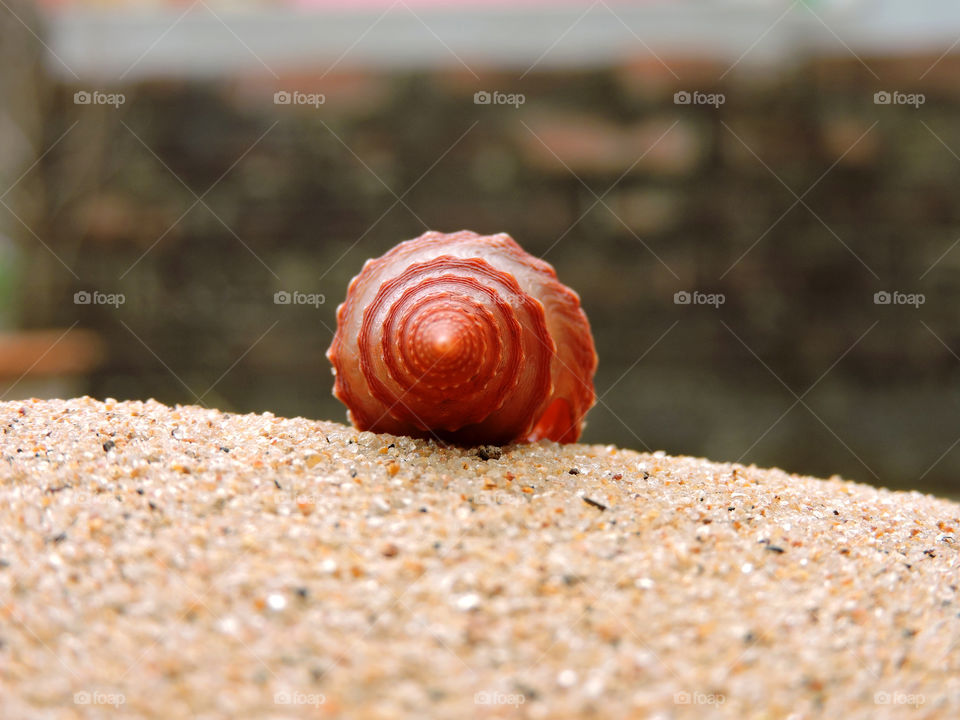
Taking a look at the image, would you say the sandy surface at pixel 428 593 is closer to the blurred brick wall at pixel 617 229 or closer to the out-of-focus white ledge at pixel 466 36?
the blurred brick wall at pixel 617 229

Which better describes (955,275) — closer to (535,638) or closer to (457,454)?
(457,454)

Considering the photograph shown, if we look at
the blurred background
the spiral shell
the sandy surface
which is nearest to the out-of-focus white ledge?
the blurred background

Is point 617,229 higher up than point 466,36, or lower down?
lower down

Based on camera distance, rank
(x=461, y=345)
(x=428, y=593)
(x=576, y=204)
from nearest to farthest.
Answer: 1. (x=428, y=593)
2. (x=461, y=345)
3. (x=576, y=204)

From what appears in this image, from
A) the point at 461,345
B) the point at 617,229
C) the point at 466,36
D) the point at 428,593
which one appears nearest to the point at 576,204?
the point at 617,229

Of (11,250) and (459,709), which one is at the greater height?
A: (11,250)

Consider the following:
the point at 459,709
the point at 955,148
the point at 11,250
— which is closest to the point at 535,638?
the point at 459,709

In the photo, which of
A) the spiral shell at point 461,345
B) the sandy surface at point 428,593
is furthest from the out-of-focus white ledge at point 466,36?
the sandy surface at point 428,593

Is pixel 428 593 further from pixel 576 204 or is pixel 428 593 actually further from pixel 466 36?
pixel 466 36
